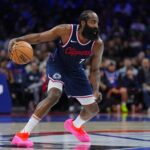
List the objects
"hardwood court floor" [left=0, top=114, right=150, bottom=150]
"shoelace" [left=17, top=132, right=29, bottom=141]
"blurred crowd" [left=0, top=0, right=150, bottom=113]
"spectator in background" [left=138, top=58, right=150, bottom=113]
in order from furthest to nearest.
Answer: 1. "spectator in background" [left=138, top=58, right=150, bottom=113]
2. "blurred crowd" [left=0, top=0, right=150, bottom=113]
3. "shoelace" [left=17, top=132, right=29, bottom=141]
4. "hardwood court floor" [left=0, top=114, right=150, bottom=150]

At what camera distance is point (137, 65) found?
52.4ft

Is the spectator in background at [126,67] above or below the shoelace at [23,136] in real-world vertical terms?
below

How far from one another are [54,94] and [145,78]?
8322 millimetres

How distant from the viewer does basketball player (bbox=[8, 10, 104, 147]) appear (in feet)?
23.6

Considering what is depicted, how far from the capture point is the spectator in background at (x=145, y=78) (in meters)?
15.1

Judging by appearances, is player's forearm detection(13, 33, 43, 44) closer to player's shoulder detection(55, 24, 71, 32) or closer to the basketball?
the basketball

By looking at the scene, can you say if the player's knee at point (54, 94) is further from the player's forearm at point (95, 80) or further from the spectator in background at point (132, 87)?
the spectator in background at point (132, 87)

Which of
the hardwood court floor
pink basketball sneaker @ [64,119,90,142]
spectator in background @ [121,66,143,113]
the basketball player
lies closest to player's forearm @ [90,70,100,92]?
the basketball player

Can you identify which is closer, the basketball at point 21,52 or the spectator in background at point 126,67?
the basketball at point 21,52

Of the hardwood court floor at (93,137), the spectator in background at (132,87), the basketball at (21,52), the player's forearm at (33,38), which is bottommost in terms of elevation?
the spectator in background at (132,87)

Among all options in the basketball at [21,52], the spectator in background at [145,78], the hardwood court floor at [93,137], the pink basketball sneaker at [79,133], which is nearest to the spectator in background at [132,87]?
the spectator in background at [145,78]

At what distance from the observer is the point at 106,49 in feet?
56.8

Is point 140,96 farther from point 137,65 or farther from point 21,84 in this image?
point 21,84

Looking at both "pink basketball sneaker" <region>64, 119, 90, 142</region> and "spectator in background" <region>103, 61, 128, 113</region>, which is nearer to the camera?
"pink basketball sneaker" <region>64, 119, 90, 142</region>
